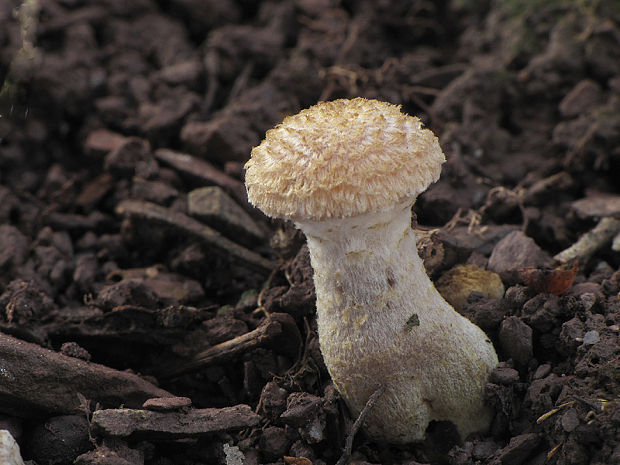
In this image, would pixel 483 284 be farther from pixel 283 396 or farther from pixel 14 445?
pixel 14 445

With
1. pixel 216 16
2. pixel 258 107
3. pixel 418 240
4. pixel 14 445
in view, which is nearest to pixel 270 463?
pixel 14 445

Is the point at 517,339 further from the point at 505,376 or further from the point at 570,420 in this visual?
the point at 570,420

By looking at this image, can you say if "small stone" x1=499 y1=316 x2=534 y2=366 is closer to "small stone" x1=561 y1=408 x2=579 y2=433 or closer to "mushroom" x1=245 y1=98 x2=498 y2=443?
"mushroom" x1=245 y1=98 x2=498 y2=443

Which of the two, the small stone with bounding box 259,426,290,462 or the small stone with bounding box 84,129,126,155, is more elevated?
the small stone with bounding box 84,129,126,155

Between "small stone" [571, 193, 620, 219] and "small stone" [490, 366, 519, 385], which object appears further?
"small stone" [571, 193, 620, 219]

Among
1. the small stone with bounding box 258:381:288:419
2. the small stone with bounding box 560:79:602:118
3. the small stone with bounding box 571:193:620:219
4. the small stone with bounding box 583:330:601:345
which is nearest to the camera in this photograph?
the small stone with bounding box 583:330:601:345

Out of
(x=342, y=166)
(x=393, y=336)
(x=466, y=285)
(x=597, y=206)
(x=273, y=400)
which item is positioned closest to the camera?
(x=342, y=166)

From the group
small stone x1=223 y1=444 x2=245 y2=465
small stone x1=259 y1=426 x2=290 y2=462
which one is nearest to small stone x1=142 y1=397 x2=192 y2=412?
small stone x1=223 y1=444 x2=245 y2=465

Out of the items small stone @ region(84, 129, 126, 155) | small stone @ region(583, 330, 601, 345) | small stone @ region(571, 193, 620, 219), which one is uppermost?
small stone @ region(84, 129, 126, 155)

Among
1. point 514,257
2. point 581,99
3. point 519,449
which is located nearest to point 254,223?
point 514,257
